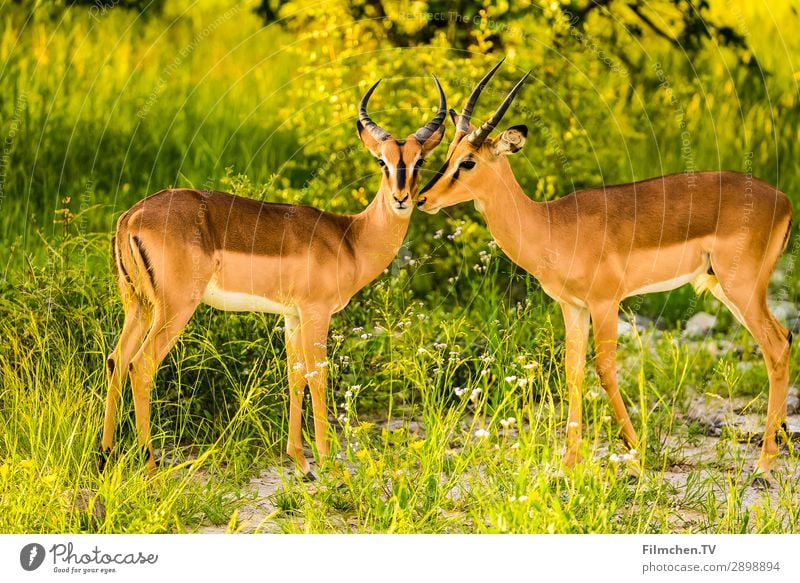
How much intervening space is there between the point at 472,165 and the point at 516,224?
34 cm

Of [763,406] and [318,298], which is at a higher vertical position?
[318,298]

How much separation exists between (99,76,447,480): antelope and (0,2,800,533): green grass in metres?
0.16

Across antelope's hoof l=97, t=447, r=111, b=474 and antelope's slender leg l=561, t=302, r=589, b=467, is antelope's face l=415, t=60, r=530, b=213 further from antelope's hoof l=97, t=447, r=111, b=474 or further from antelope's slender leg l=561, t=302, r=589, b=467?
antelope's hoof l=97, t=447, r=111, b=474

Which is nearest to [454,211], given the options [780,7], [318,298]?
[318,298]

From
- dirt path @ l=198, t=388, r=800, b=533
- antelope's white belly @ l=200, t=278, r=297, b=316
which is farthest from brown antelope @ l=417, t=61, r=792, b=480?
antelope's white belly @ l=200, t=278, r=297, b=316

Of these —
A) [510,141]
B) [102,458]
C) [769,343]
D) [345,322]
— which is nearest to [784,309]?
[769,343]

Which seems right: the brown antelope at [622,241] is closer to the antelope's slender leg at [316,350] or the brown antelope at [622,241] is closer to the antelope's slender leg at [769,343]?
the antelope's slender leg at [769,343]

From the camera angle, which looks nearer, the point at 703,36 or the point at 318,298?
the point at 318,298

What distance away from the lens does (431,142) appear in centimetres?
581

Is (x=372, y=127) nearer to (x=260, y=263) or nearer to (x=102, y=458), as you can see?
(x=260, y=263)

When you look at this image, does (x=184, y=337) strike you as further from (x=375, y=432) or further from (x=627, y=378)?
(x=627, y=378)

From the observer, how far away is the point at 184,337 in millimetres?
6371
